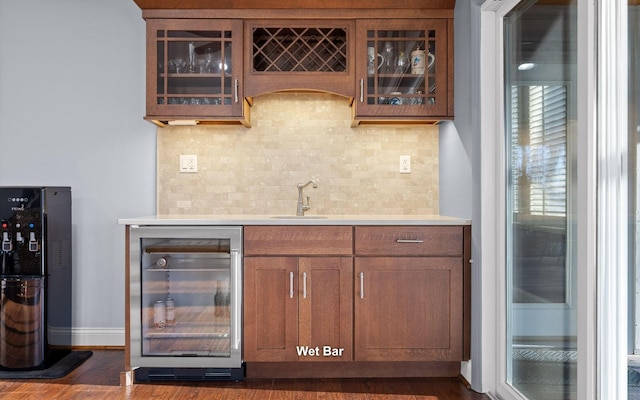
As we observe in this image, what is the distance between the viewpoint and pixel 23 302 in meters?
2.73

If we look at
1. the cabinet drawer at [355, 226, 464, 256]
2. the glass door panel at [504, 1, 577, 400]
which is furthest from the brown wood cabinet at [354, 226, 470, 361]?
the glass door panel at [504, 1, 577, 400]

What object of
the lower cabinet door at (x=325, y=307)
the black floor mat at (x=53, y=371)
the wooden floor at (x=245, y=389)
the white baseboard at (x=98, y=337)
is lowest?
the wooden floor at (x=245, y=389)

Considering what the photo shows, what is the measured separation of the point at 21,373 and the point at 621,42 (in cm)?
309

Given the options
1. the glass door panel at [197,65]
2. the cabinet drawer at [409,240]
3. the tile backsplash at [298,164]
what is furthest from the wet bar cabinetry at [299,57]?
the cabinet drawer at [409,240]

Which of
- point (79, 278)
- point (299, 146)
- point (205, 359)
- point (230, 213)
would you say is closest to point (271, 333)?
point (205, 359)

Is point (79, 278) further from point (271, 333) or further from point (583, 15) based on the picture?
point (583, 15)

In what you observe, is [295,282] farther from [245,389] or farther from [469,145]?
[469,145]

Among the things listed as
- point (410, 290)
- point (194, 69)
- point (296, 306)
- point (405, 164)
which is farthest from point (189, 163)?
point (410, 290)

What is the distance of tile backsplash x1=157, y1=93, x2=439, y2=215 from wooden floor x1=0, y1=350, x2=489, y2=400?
1.03 meters

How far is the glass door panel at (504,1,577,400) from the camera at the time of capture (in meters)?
1.81

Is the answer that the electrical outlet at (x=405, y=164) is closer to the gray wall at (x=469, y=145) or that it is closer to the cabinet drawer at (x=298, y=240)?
the gray wall at (x=469, y=145)

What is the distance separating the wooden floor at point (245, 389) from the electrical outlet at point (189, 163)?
4.08 ft

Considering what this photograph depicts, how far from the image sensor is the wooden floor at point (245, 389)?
2443 millimetres

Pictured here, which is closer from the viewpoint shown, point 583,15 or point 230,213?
point 583,15
